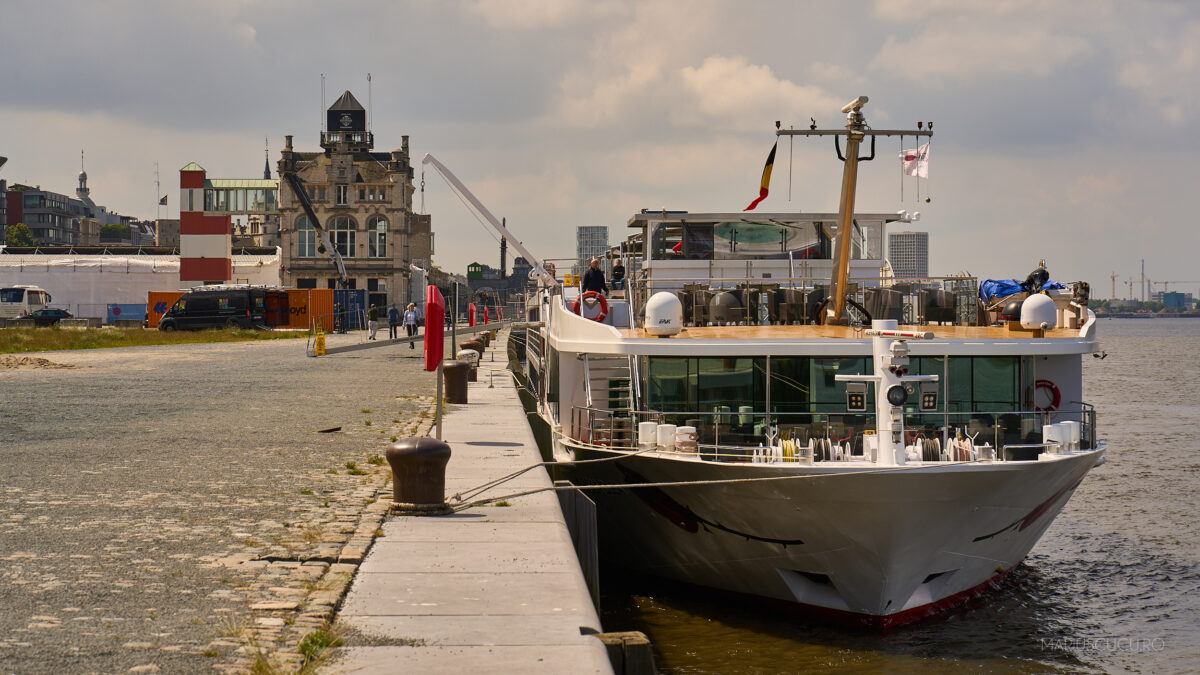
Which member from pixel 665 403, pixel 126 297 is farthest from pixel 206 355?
pixel 126 297

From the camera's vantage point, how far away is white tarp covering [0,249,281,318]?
326ft

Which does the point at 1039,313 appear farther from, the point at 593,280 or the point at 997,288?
the point at 593,280

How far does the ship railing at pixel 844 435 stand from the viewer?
42.4ft

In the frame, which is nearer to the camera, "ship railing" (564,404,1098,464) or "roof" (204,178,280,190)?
"ship railing" (564,404,1098,464)

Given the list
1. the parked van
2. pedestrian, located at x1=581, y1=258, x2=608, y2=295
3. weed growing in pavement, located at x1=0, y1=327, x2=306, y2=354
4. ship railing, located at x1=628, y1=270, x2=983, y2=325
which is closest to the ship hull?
ship railing, located at x1=628, y1=270, x2=983, y2=325

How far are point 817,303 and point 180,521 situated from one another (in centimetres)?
1029

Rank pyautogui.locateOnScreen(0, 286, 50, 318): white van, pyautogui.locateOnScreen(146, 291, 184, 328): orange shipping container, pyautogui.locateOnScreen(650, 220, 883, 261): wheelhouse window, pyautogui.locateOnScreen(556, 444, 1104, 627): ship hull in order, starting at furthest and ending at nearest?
pyautogui.locateOnScreen(146, 291, 184, 328): orange shipping container → pyautogui.locateOnScreen(0, 286, 50, 318): white van → pyautogui.locateOnScreen(650, 220, 883, 261): wheelhouse window → pyautogui.locateOnScreen(556, 444, 1104, 627): ship hull

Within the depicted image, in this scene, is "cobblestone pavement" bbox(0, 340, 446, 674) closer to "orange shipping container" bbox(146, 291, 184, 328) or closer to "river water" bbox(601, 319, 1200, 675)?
"river water" bbox(601, 319, 1200, 675)

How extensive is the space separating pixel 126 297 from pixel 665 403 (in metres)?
95.7

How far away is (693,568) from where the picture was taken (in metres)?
15.1

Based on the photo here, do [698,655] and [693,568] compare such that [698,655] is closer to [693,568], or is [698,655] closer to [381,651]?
[693,568]

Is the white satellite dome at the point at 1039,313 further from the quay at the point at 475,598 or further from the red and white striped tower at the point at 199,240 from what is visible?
the red and white striped tower at the point at 199,240

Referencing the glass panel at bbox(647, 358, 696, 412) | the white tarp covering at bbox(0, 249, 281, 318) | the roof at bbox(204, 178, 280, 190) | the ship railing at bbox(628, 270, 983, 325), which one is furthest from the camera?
the roof at bbox(204, 178, 280, 190)

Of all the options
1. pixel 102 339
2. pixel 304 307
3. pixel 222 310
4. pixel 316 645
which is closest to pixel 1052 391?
pixel 316 645
